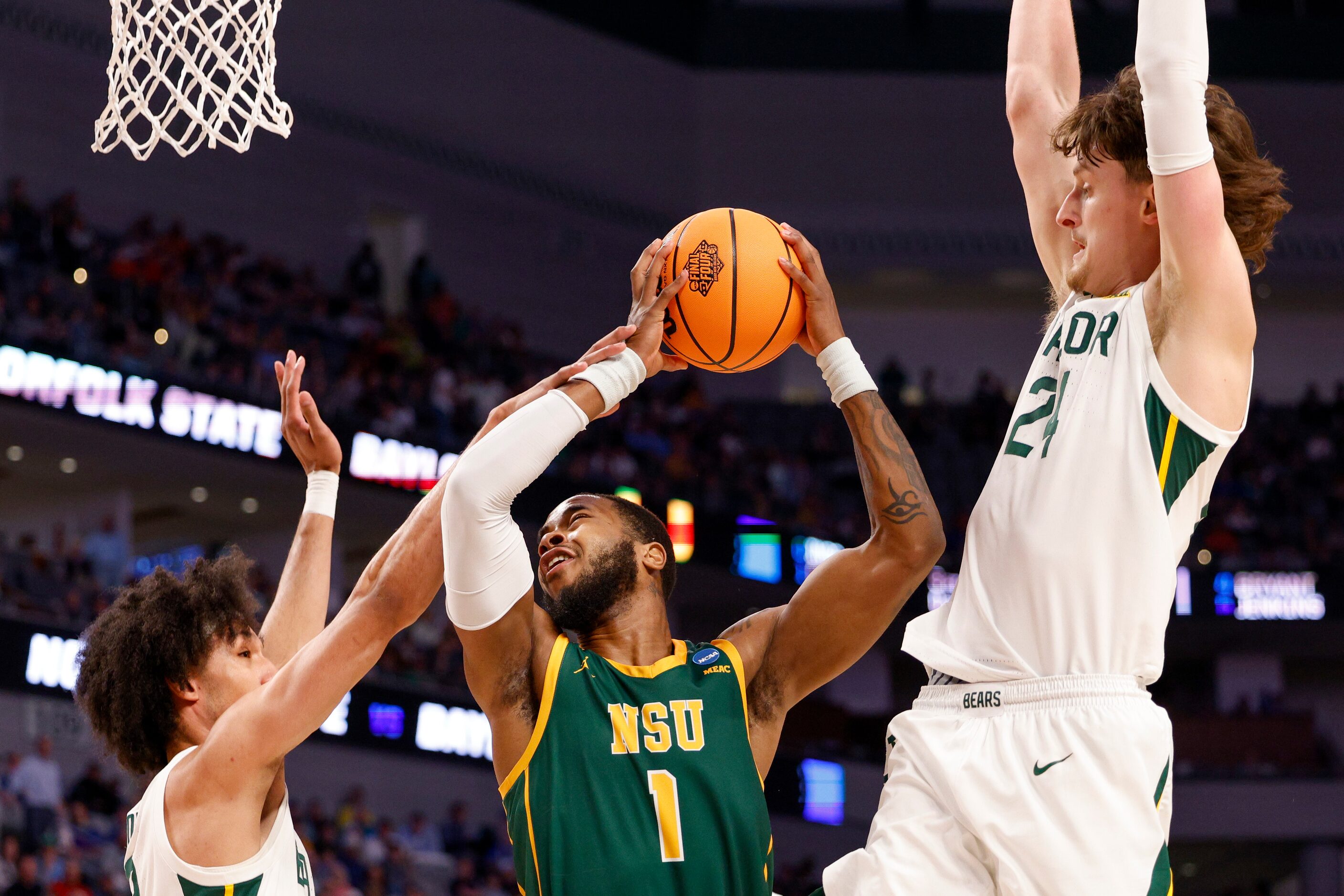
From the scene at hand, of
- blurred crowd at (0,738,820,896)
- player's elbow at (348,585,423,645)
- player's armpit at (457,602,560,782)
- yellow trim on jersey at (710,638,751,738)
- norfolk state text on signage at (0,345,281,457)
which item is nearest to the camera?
player's armpit at (457,602,560,782)

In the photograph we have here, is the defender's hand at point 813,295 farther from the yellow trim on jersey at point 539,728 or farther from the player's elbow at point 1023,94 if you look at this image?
the yellow trim on jersey at point 539,728

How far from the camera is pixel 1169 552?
274 centimetres

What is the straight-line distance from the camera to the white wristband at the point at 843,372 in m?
3.36

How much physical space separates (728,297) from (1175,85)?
1.13 metres

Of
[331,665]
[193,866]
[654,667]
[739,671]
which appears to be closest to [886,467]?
[739,671]

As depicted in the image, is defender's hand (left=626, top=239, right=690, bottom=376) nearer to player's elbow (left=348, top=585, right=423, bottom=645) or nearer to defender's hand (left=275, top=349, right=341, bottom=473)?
player's elbow (left=348, top=585, right=423, bottom=645)

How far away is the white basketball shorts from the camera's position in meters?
2.59

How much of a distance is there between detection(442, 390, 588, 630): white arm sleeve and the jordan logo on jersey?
35 centimetres

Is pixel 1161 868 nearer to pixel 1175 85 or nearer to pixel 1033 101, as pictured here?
pixel 1175 85

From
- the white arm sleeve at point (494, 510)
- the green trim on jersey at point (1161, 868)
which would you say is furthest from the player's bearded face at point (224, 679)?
the green trim on jersey at point (1161, 868)

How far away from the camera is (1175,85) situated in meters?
2.58

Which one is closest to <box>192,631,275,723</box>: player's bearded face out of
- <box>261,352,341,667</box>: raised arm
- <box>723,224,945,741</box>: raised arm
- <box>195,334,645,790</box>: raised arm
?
<box>195,334,645,790</box>: raised arm

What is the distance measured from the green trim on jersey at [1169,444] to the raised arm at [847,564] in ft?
2.02

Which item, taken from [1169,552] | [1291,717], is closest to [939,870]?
[1169,552]
